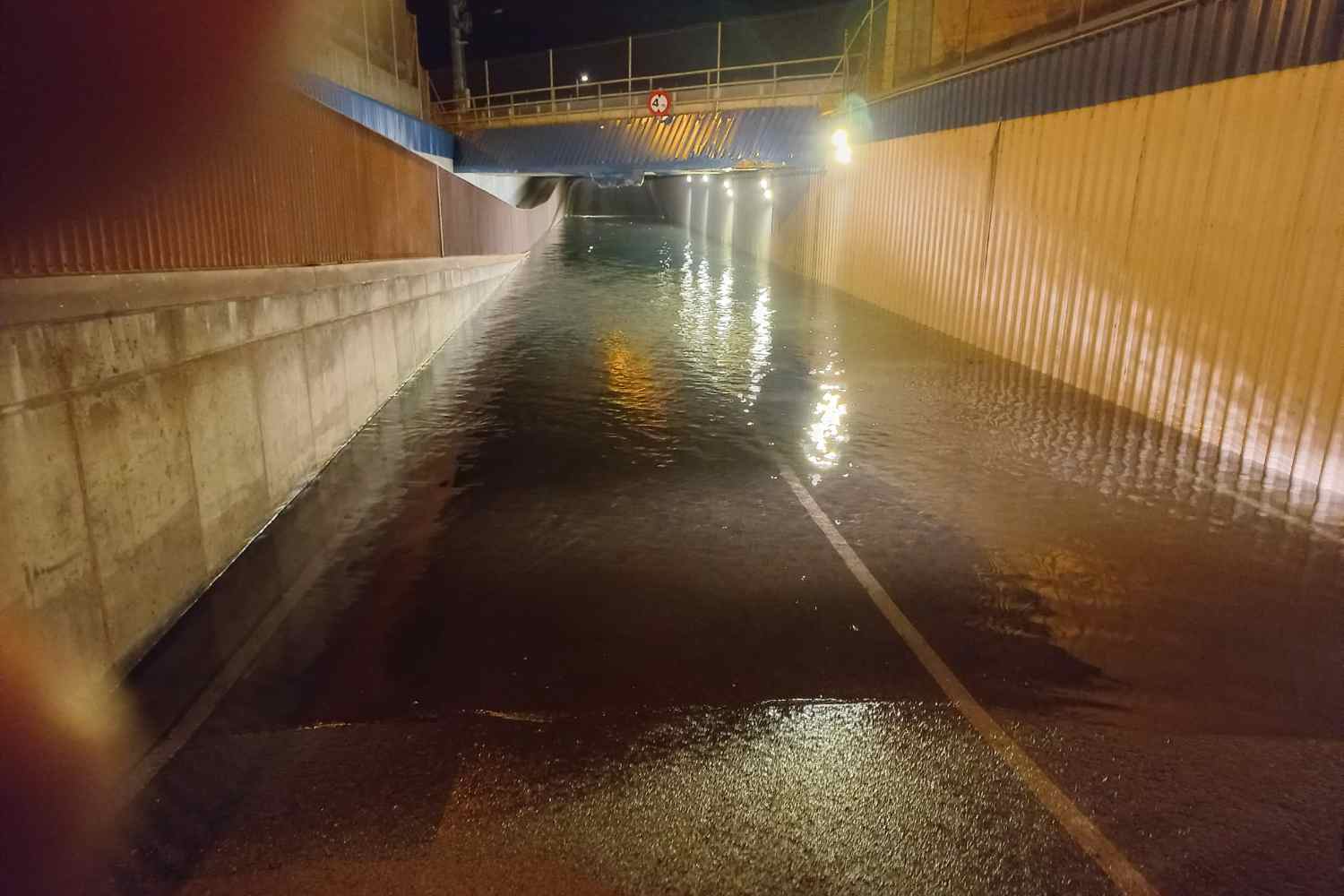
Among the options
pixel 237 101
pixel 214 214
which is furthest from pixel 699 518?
pixel 237 101

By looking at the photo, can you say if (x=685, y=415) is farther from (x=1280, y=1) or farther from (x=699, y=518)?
(x=1280, y=1)

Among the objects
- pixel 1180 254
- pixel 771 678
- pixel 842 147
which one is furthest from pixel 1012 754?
pixel 842 147

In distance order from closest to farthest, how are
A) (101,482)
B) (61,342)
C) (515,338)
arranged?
(61,342) → (101,482) → (515,338)

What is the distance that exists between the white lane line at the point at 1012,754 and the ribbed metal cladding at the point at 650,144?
2155cm

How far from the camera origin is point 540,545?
6.13 metres

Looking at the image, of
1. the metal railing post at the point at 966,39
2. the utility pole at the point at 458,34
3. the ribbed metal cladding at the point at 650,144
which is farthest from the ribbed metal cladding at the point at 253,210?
the utility pole at the point at 458,34

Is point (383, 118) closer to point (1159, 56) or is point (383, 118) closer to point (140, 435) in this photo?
point (1159, 56)

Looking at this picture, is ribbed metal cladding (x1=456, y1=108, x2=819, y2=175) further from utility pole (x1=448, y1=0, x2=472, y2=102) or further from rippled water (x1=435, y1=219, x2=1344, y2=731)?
rippled water (x1=435, y1=219, x2=1344, y2=731)

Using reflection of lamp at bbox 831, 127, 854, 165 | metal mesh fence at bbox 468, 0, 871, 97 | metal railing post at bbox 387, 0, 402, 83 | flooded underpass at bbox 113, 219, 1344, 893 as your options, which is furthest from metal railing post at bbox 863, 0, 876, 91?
metal railing post at bbox 387, 0, 402, 83

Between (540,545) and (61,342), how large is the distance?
3.06 metres

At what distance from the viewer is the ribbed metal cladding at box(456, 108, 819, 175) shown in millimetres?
26797

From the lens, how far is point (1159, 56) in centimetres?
962

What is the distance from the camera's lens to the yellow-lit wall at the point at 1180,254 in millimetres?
7633

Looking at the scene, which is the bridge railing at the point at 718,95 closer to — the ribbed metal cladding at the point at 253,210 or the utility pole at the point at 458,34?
the utility pole at the point at 458,34
